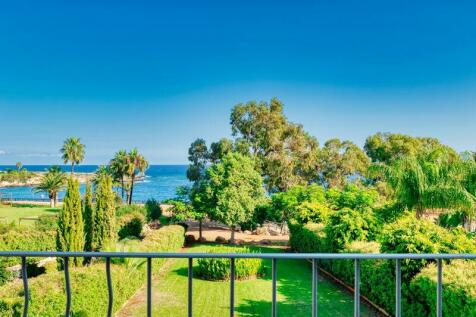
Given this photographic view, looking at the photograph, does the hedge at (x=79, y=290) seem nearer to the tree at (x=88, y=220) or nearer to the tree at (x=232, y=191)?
the tree at (x=88, y=220)

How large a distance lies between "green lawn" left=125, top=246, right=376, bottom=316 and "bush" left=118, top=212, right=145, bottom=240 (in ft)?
28.8

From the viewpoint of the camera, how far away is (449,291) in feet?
19.1

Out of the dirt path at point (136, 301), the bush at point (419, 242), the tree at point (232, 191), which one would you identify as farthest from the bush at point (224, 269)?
the tree at point (232, 191)

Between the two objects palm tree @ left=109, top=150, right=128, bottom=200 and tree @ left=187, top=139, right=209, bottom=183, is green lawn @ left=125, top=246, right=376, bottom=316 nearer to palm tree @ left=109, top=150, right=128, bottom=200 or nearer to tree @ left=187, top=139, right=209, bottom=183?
tree @ left=187, top=139, right=209, bottom=183

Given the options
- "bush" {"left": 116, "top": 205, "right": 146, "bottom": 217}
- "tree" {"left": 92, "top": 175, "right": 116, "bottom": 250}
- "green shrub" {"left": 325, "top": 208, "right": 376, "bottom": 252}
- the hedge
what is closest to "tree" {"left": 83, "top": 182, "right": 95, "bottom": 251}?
"tree" {"left": 92, "top": 175, "right": 116, "bottom": 250}

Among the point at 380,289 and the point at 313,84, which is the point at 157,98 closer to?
the point at 313,84

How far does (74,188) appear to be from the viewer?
13.3 m

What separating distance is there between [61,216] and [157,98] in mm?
33813

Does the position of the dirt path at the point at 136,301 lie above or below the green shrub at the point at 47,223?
below

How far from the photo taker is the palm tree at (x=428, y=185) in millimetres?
12281

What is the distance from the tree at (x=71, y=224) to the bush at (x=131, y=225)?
8631 millimetres

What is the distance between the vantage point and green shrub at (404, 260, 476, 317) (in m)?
5.50

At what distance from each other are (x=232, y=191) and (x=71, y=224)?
1030cm

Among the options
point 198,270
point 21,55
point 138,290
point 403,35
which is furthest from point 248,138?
point 21,55
